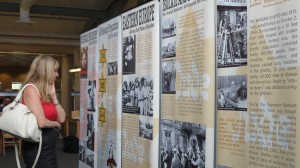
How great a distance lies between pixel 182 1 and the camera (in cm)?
265

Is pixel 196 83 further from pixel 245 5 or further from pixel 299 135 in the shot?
pixel 299 135

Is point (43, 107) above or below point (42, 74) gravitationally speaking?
below

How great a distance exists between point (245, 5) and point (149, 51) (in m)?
1.10

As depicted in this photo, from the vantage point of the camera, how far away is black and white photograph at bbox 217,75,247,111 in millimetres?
2084

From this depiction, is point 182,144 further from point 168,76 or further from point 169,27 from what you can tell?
point 169,27

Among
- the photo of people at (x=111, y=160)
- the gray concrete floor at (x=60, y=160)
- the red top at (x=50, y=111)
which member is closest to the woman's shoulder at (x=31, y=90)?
the red top at (x=50, y=111)

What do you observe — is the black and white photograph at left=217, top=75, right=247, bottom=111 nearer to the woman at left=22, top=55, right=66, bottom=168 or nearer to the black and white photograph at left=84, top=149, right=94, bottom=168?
the woman at left=22, top=55, right=66, bottom=168

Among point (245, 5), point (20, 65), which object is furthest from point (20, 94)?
point (20, 65)

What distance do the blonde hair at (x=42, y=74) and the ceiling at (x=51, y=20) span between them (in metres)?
5.53

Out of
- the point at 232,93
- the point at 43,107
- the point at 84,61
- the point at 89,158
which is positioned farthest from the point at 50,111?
the point at 84,61

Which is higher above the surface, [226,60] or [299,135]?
[226,60]

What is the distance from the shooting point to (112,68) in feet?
12.5

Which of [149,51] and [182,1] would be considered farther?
[149,51]

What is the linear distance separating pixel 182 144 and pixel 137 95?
2.63 ft
